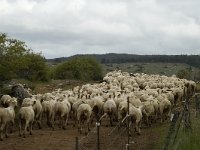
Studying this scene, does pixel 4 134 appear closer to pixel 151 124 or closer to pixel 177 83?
pixel 151 124

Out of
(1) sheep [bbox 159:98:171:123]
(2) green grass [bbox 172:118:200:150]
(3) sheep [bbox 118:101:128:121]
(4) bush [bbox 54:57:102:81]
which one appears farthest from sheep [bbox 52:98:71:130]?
(4) bush [bbox 54:57:102:81]

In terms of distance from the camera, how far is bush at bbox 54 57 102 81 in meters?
69.9

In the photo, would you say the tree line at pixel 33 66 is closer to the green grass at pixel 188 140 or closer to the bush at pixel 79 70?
the bush at pixel 79 70

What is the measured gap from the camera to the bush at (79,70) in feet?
229

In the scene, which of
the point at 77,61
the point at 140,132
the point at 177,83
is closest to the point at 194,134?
the point at 140,132

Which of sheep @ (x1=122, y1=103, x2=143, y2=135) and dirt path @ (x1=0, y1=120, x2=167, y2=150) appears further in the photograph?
sheep @ (x1=122, y1=103, x2=143, y2=135)

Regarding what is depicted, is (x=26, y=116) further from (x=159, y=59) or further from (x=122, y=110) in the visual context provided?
(x=159, y=59)

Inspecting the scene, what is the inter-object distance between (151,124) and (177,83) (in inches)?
622

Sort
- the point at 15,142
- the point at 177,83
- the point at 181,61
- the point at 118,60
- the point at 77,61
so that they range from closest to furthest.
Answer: the point at 15,142, the point at 177,83, the point at 77,61, the point at 181,61, the point at 118,60

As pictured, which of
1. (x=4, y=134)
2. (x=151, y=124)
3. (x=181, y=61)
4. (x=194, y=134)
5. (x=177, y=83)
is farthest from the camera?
(x=181, y=61)

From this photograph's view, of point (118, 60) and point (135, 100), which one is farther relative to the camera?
point (118, 60)

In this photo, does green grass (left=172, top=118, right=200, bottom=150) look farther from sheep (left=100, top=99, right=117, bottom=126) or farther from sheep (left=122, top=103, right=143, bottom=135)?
sheep (left=100, top=99, right=117, bottom=126)

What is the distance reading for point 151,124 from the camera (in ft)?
80.2

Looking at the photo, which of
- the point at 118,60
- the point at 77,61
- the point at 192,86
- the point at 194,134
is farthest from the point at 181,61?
the point at 194,134
